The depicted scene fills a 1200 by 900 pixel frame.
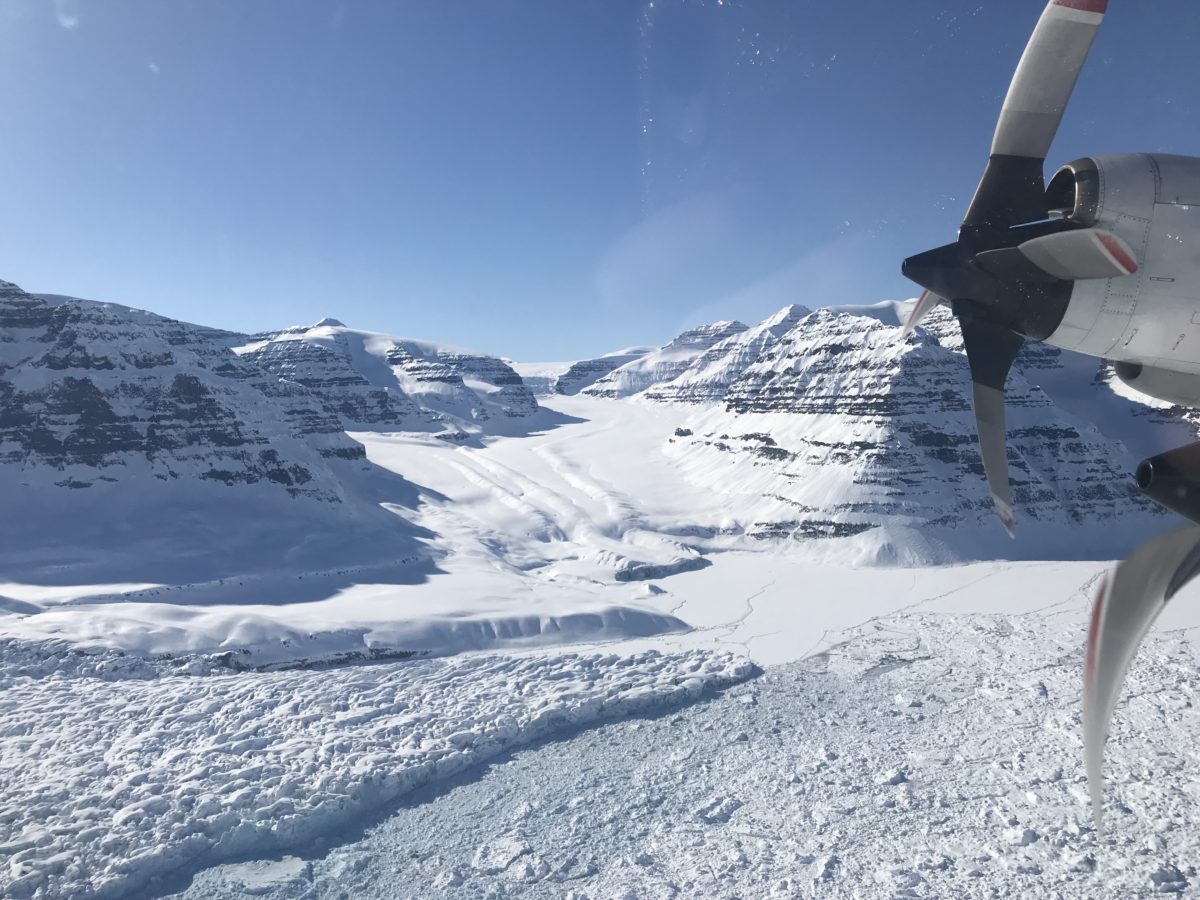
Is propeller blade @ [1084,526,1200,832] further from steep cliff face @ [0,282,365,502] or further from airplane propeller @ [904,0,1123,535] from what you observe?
steep cliff face @ [0,282,365,502]

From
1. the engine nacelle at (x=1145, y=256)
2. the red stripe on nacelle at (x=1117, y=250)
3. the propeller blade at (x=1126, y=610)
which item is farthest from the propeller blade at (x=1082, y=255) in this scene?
the propeller blade at (x=1126, y=610)

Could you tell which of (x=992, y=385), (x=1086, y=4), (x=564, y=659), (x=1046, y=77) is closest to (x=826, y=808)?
(x=564, y=659)

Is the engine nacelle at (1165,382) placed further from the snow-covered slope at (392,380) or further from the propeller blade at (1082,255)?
the snow-covered slope at (392,380)

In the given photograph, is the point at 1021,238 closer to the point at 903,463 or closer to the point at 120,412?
the point at 903,463

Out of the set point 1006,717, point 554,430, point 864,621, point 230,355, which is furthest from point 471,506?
point 554,430

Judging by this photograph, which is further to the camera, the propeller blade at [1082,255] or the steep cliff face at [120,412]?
the steep cliff face at [120,412]

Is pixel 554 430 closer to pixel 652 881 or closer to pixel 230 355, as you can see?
pixel 230 355
